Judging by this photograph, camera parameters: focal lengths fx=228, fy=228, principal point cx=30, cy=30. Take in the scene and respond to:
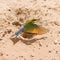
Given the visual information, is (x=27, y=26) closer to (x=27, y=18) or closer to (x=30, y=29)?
(x=30, y=29)

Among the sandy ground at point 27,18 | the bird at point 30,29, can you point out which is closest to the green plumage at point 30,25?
the bird at point 30,29

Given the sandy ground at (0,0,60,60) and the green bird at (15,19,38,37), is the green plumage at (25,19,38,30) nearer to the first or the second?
the green bird at (15,19,38,37)

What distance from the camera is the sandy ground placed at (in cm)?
186

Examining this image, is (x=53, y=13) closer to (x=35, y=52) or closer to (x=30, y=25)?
(x=30, y=25)

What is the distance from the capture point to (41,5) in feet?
8.06

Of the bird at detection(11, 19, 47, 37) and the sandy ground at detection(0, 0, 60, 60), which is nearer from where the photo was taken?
the sandy ground at detection(0, 0, 60, 60)

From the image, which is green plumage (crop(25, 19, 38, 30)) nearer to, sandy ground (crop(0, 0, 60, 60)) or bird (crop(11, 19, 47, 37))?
bird (crop(11, 19, 47, 37))

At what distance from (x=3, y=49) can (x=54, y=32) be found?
1.58 ft

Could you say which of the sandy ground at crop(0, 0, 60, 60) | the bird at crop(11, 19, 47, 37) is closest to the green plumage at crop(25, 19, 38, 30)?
the bird at crop(11, 19, 47, 37)

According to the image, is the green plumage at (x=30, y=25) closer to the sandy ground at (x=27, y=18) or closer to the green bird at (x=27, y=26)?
the green bird at (x=27, y=26)

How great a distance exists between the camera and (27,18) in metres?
2.28

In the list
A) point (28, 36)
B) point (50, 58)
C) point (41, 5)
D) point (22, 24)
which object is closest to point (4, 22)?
point (22, 24)

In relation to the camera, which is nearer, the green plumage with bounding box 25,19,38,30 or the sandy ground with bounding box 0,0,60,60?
the sandy ground with bounding box 0,0,60,60

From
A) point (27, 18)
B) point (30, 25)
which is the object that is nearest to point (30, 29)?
A: point (30, 25)
